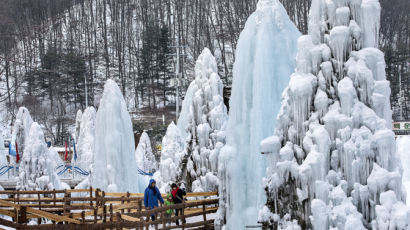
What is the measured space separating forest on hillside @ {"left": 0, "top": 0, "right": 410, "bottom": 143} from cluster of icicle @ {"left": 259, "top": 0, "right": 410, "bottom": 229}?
130 feet

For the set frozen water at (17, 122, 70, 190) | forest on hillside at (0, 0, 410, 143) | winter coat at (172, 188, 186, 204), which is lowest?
winter coat at (172, 188, 186, 204)

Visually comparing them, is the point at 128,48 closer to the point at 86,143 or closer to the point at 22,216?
the point at 86,143

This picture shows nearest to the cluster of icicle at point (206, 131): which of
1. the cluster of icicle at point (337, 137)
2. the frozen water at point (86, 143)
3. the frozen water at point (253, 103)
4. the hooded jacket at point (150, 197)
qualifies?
the hooded jacket at point (150, 197)

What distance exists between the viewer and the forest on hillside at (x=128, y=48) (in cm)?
5306

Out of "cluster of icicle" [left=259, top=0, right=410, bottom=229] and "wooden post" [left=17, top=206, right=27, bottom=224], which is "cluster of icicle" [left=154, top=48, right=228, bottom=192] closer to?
"wooden post" [left=17, top=206, right=27, bottom=224]

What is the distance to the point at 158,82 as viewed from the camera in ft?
199

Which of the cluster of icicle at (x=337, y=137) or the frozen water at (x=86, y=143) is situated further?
the frozen water at (x=86, y=143)

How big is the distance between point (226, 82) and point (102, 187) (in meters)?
36.4

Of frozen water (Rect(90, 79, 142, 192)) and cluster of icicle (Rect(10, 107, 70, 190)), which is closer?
frozen water (Rect(90, 79, 142, 192))

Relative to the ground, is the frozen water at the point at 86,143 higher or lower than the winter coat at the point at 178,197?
higher

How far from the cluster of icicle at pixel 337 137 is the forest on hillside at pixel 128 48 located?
1564 inches

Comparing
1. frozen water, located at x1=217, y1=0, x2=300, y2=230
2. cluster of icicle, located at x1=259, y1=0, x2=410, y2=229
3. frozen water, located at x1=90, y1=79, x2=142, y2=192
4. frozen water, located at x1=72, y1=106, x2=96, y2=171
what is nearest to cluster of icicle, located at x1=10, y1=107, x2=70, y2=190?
frozen water, located at x1=90, y1=79, x2=142, y2=192

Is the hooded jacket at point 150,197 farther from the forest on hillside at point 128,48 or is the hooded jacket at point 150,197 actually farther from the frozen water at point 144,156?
the forest on hillside at point 128,48

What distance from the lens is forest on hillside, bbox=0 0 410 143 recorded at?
5306 cm
